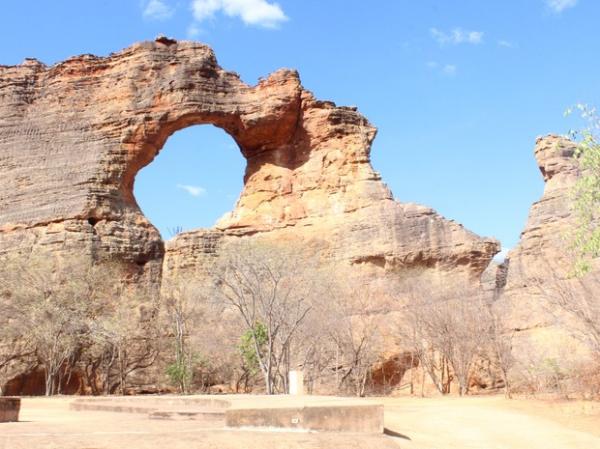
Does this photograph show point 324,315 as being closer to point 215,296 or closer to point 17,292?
point 215,296

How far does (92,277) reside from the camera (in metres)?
Result: 32.9

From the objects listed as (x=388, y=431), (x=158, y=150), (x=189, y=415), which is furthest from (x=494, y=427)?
(x=158, y=150)

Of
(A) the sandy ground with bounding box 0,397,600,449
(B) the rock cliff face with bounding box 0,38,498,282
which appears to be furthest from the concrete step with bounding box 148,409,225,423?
(B) the rock cliff face with bounding box 0,38,498,282

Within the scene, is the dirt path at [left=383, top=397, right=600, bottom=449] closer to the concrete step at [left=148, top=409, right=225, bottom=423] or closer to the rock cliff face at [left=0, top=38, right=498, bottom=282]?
the concrete step at [left=148, top=409, right=225, bottom=423]

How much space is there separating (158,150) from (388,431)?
105 feet

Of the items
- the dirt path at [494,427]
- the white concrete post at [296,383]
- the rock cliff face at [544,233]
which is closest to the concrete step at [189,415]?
the dirt path at [494,427]

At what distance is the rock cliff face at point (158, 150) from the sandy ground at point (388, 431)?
→ 16118 millimetres

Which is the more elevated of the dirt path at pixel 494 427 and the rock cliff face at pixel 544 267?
the rock cliff face at pixel 544 267

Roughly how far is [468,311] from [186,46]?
22646 mm

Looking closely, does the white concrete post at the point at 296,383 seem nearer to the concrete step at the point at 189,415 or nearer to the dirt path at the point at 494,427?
the dirt path at the point at 494,427

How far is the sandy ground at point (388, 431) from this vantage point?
8.42 m

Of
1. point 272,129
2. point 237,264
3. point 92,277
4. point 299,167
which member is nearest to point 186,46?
point 272,129

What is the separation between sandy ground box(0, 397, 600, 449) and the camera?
842 cm

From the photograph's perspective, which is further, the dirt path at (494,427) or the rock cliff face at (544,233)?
the rock cliff face at (544,233)
